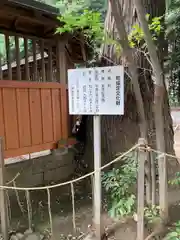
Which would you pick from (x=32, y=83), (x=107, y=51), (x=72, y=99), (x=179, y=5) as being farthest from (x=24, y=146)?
(x=179, y=5)

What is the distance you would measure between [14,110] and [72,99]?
145 cm

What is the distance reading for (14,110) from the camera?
4891 millimetres

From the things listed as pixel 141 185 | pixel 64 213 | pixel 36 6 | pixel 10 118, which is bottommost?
pixel 64 213

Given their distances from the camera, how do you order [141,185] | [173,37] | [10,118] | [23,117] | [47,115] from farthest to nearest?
1. [173,37]
2. [47,115]
3. [23,117]
4. [10,118]
5. [141,185]

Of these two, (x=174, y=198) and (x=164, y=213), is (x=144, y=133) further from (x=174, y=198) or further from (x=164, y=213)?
(x=174, y=198)

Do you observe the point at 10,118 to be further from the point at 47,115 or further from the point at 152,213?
the point at 152,213

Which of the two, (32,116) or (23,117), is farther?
(32,116)

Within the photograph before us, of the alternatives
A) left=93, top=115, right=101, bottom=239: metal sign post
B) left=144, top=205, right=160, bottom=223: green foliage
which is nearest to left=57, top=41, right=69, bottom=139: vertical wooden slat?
left=93, top=115, right=101, bottom=239: metal sign post

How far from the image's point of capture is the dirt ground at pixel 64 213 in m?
4.24

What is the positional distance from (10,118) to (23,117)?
0.98ft

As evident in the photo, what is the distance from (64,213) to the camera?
4883 millimetres

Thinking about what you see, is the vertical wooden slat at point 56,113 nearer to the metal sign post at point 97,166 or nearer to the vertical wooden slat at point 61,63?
the vertical wooden slat at point 61,63

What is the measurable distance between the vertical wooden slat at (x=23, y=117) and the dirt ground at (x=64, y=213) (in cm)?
120

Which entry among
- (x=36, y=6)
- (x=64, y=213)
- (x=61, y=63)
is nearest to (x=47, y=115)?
(x=61, y=63)
